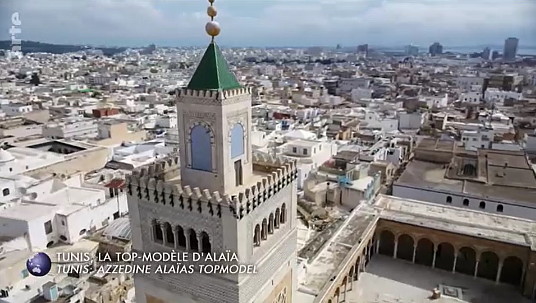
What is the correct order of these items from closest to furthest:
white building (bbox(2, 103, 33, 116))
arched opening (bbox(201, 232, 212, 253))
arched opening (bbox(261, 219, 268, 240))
Result: arched opening (bbox(201, 232, 212, 253))
arched opening (bbox(261, 219, 268, 240))
white building (bbox(2, 103, 33, 116))

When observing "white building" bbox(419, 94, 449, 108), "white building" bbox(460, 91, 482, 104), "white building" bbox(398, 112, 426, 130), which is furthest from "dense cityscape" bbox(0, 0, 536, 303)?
"white building" bbox(460, 91, 482, 104)

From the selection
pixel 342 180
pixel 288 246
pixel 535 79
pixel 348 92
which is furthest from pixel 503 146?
pixel 535 79

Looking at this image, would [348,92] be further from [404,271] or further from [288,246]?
[288,246]

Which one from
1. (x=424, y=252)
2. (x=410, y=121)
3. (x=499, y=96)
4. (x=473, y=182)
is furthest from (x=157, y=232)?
(x=499, y=96)

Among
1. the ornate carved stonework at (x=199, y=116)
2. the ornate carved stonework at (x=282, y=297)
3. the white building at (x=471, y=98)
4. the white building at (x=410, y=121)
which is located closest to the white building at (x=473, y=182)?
the ornate carved stonework at (x=282, y=297)

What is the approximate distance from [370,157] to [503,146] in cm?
1599

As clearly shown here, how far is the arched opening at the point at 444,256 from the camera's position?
866 inches

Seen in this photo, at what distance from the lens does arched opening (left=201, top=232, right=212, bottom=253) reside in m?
11.0

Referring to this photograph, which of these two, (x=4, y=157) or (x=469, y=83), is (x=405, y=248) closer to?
(x=4, y=157)

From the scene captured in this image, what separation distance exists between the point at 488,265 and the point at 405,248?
423 centimetres

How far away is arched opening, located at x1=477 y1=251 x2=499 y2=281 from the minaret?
16.6 meters

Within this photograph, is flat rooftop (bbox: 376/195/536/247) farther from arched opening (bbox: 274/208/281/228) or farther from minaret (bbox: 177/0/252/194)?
minaret (bbox: 177/0/252/194)

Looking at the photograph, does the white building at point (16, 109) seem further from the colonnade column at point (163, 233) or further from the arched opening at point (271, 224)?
the arched opening at point (271, 224)

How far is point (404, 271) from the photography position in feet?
70.2
